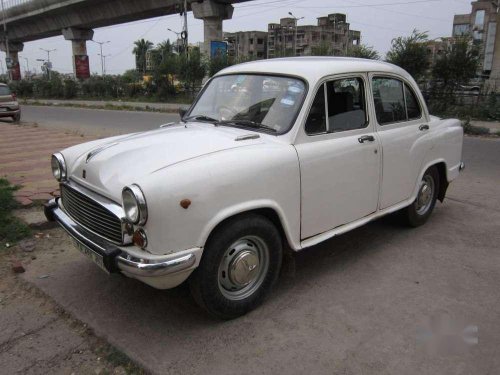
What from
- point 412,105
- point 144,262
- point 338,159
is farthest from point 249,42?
point 144,262

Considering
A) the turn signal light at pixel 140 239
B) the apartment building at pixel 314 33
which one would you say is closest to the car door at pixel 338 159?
the turn signal light at pixel 140 239

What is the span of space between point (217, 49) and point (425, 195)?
2596 centimetres

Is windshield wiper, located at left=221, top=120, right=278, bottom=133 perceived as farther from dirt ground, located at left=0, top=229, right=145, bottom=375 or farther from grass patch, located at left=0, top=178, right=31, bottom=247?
grass patch, located at left=0, top=178, right=31, bottom=247

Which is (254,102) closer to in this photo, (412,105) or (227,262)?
(227,262)

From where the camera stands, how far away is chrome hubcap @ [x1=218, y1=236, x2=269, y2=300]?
10.2 ft

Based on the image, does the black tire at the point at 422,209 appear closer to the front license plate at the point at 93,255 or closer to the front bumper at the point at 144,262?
the front bumper at the point at 144,262

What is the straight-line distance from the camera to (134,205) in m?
2.71

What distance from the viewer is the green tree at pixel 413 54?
1820 cm

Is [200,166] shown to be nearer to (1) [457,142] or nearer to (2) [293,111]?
(2) [293,111]


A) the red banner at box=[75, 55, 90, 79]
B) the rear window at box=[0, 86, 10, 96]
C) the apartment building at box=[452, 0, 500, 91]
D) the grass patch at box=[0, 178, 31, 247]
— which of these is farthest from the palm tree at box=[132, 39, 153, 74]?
the grass patch at box=[0, 178, 31, 247]

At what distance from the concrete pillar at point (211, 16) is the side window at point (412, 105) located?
25.8 metres

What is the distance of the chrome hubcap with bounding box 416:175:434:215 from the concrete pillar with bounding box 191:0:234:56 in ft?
85.0

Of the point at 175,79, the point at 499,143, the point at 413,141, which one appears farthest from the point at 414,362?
the point at 175,79

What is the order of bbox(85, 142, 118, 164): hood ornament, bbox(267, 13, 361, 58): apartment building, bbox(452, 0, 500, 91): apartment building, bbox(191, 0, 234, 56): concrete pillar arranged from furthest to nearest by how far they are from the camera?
bbox(267, 13, 361, 58): apartment building < bbox(191, 0, 234, 56): concrete pillar < bbox(452, 0, 500, 91): apartment building < bbox(85, 142, 118, 164): hood ornament
